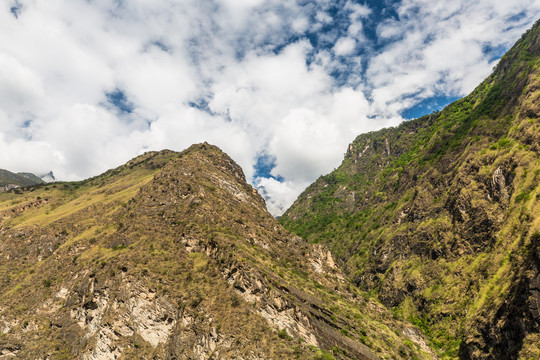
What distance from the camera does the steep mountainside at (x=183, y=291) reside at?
43719 millimetres

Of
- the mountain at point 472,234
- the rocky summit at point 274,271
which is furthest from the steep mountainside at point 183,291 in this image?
the mountain at point 472,234

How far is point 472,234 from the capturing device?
76875mm

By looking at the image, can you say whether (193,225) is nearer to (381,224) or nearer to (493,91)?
(381,224)

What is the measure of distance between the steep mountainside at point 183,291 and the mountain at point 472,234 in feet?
51.0

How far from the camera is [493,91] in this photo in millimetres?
126000

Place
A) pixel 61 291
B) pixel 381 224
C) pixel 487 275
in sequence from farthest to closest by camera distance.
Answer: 1. pixel 381 224
2. pixel 487 275
3. pixel 61 291

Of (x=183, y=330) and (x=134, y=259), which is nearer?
(x=183, y=330)

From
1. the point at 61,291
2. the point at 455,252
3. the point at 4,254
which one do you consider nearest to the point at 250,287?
the point at 61,291

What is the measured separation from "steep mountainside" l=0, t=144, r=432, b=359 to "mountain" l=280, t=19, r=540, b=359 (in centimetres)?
1555

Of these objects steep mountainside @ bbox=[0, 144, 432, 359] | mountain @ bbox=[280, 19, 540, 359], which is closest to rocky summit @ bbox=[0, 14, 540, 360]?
steep mountainside @ bbox=[0, 144, 432, 359]

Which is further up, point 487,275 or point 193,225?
point 193,225

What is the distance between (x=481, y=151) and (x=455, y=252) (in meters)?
37.4

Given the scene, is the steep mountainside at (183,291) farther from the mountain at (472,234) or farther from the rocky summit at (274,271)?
the mountain at (472,234)

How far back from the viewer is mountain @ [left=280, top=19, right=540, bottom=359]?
51.1 metres
